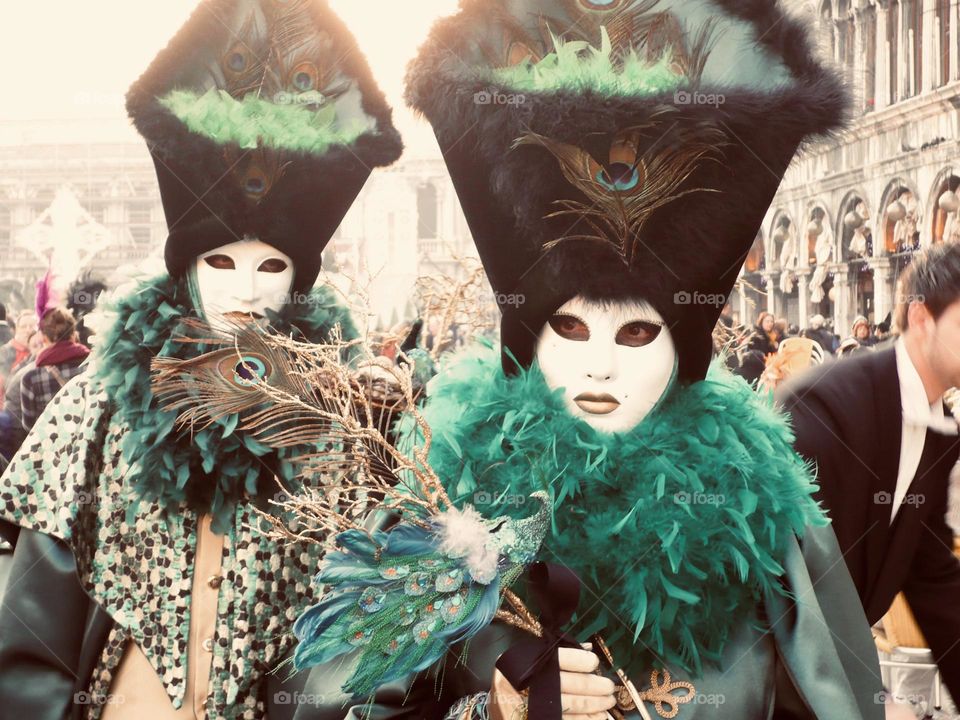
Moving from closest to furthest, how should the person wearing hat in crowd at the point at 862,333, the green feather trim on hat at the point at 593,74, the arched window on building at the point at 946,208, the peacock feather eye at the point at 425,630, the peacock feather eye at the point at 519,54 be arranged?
the peacock feather eye at the point at 425,630, the green feather trim on hat at the point at 593,74, the peacock feather eye at the point at 519,54, the person wearing hat in crowd at the point at 862,333, the arched window on building at the point at 946,208

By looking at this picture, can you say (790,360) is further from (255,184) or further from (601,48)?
(601,48)

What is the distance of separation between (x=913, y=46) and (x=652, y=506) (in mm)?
11735

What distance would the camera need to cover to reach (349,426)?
2.36 m

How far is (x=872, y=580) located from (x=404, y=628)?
1997 mm

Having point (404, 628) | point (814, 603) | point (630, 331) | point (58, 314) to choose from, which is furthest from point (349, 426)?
point (58, 314)

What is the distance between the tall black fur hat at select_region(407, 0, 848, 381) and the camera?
2.38 meters

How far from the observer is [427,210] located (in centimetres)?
3011

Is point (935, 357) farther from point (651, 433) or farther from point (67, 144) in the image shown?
point (67, 144)

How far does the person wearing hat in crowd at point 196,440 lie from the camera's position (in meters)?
3.18
